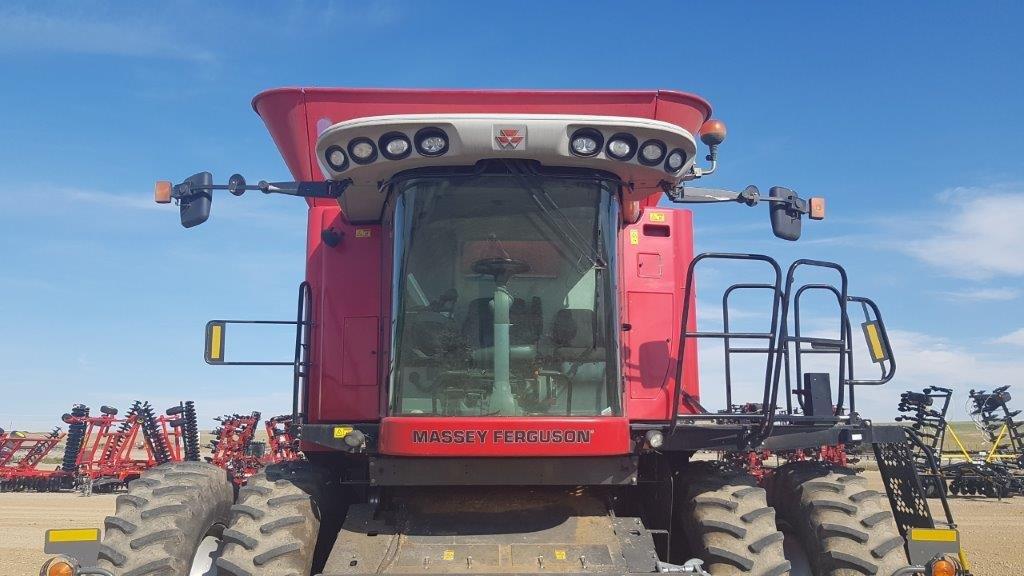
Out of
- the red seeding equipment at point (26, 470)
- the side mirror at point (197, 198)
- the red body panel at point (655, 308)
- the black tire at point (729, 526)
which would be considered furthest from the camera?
the red seeding equipment at point (26, 470)

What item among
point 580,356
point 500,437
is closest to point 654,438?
point 580,356

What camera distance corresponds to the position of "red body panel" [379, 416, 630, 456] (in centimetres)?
488

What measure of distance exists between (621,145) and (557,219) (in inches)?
23.3

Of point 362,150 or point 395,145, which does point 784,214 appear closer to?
point 395,145

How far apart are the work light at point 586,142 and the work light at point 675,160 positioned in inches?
18.9

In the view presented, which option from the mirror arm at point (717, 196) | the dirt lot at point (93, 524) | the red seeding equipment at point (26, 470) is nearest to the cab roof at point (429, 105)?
Answer: the mirror arm at point (717, 196)

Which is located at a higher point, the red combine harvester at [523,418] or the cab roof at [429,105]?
the cab roof at [429,105]

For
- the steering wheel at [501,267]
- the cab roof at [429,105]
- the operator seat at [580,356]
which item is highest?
the cab roof at [429,105]

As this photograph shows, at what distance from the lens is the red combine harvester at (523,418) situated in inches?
199

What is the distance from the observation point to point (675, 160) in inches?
213

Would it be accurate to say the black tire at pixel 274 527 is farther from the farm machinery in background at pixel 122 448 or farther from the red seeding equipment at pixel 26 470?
the red seeding equipment at pixel 26 470

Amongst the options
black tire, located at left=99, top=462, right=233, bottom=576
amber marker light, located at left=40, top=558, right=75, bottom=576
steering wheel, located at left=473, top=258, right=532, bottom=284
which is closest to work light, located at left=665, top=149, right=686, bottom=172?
steering wheel, located at left=473, top=258, right=532, bottom=284

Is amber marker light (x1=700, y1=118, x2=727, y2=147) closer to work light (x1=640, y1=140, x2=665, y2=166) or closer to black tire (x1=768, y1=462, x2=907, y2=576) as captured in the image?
work light (x1=640, y1=140, x2=665, y2=166)

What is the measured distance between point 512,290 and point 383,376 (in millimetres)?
955
